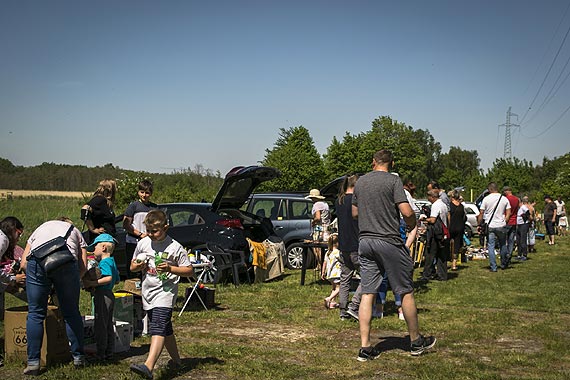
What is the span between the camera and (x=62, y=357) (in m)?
6.14

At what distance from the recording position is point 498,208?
14.7 meters

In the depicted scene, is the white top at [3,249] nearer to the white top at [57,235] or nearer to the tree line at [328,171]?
the white top at [57,235]

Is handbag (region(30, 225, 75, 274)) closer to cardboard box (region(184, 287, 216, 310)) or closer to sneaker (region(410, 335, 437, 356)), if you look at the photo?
sneaker (region(410, 335, 437, 356))

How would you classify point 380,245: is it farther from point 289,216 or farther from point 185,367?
point 289,216

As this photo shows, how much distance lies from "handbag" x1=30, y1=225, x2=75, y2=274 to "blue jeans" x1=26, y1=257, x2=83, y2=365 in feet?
0.20

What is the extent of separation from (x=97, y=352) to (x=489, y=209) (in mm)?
10745

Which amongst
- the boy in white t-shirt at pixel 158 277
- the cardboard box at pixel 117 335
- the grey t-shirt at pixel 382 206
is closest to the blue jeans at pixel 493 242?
the grey t-shirt at pixel 382 206

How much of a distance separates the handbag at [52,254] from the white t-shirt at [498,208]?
1099 cm

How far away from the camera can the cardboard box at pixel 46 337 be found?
19.7ft

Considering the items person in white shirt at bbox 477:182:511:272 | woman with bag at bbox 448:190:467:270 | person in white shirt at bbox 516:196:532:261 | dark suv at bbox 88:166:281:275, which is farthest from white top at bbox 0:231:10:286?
person in white shirt at bbox 516:196:532:261

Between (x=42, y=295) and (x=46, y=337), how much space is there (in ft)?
1.49

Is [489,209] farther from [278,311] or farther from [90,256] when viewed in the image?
[90,256]

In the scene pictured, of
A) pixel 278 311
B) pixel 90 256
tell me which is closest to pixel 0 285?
pixel 90 256

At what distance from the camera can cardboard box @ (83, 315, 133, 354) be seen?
645cm
